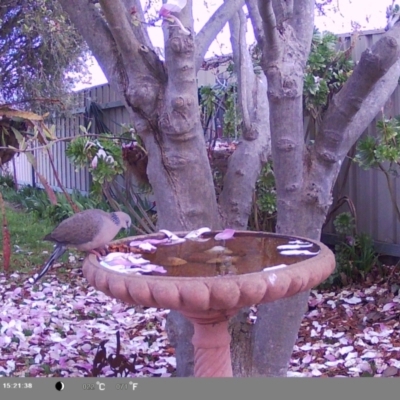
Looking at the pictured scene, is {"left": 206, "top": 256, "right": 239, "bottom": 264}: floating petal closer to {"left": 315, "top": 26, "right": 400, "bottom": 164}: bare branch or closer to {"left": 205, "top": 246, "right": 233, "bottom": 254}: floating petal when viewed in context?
{"left": 205, "top": 246, "right": 233, "bottom": 254}: floating petal

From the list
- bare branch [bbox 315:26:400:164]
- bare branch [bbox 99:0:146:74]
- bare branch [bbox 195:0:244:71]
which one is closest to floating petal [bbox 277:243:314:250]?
bare branch [bbox 315:26:400:164]

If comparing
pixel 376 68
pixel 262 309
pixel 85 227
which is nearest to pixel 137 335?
pixel 262 309

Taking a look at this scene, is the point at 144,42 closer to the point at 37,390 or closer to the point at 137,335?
the point at 37,390

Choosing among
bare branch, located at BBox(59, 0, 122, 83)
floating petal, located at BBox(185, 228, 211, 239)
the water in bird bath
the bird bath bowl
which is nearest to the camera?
the bird bath bowl

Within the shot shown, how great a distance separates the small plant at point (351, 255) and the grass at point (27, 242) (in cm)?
266

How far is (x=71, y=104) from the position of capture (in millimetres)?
7141

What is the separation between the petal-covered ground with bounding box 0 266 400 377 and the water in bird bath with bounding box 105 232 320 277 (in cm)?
92

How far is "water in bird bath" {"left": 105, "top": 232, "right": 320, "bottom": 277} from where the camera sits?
1.71m

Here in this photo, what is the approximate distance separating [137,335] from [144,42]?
6.11 ft

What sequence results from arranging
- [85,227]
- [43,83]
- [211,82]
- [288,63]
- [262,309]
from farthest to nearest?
[43,83]
[211,82]
[262,309]
[288,63]
[85,227]

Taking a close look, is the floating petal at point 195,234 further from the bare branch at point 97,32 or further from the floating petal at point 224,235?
the bare branch at point 97,32

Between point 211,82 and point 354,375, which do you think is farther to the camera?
point 211,82

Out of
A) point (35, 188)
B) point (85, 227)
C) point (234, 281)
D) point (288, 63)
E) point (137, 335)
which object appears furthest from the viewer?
point (35, 188)

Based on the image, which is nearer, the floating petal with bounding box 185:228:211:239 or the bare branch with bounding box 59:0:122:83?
the floating petal with bounding box 185:228:211:239
